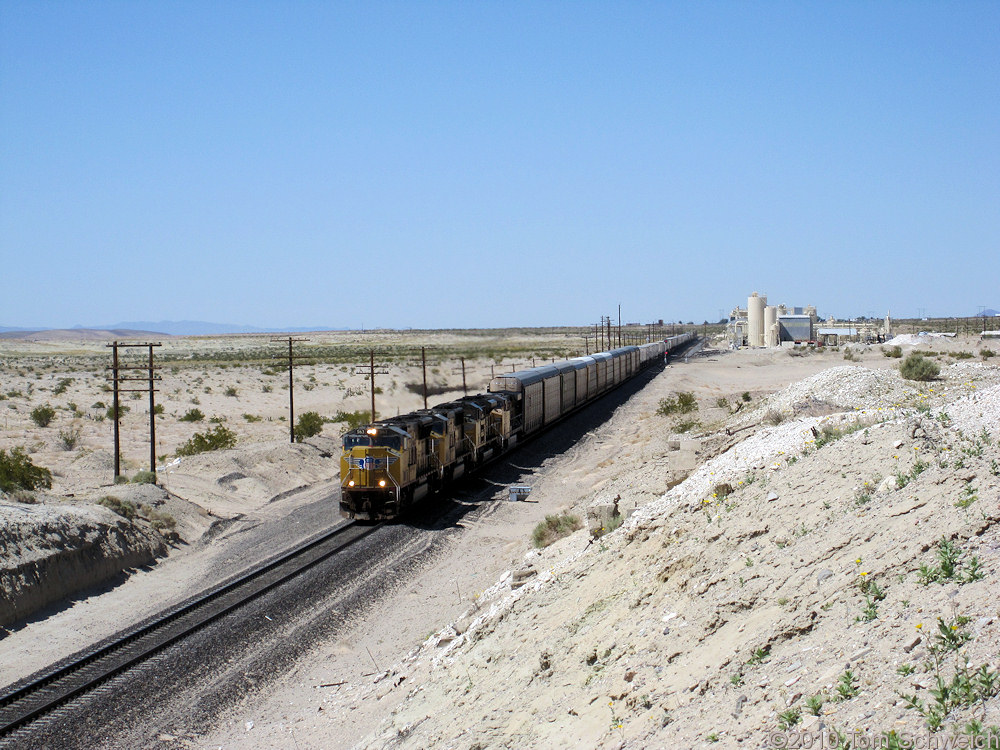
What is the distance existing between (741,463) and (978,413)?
472cm

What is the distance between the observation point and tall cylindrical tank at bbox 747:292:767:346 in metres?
133

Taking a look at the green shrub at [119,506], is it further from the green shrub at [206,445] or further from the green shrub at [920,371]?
the green shrub at [920,371]

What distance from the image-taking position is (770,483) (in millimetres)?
13609

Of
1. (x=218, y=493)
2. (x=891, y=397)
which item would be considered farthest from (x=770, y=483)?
(x=218, y=493)

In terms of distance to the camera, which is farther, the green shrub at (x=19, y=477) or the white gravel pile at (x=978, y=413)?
the green shrub at (x=19, y=477)

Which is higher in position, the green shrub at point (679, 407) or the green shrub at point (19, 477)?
the green shrub at point (679, 407)

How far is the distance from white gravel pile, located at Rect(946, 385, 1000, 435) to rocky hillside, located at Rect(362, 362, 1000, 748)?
0.17 ft

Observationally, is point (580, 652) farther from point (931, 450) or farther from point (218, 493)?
point (218, 493)

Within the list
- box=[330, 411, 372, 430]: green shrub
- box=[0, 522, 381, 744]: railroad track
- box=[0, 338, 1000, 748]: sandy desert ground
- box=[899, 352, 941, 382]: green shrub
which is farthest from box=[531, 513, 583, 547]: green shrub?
box=[330, 411, 372, 430]: green shrub

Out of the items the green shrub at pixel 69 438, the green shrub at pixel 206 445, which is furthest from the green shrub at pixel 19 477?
the green shrub at pixel 69 438

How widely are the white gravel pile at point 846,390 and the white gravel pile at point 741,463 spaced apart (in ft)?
30.7

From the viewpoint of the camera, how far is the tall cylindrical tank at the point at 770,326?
125 meters

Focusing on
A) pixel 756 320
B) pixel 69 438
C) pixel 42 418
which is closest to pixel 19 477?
pixel 69 438

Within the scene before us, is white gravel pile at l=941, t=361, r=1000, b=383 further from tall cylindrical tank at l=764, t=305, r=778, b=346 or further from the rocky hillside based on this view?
tall cylindrical tank at l=764, t=305, r=778, b=346
